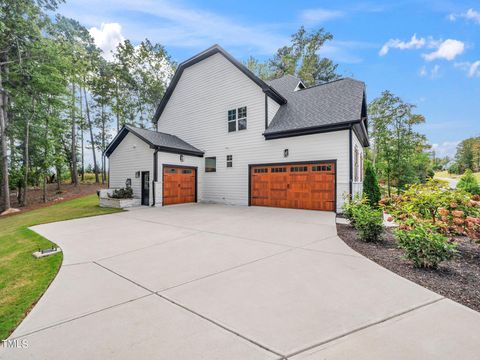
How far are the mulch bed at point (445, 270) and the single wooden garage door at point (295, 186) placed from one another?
492 cm

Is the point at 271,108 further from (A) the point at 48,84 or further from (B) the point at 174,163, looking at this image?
(A) the point at 48,84

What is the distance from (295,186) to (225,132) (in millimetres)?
5321

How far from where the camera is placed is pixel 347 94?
12.1 meters

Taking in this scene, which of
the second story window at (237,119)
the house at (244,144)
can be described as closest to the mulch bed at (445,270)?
the house at (244,144)

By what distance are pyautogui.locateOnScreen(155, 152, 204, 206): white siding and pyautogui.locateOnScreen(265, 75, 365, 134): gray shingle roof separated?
4928 millimetres

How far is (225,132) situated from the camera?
1408cm

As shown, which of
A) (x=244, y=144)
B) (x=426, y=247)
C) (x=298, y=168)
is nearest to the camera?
(x=426, y=247)

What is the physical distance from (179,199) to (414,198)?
11321 millimetres

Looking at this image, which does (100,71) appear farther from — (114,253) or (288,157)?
(114,253)

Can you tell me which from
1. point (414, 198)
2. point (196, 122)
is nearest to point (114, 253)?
point (414, 198)

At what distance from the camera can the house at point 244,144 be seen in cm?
1075

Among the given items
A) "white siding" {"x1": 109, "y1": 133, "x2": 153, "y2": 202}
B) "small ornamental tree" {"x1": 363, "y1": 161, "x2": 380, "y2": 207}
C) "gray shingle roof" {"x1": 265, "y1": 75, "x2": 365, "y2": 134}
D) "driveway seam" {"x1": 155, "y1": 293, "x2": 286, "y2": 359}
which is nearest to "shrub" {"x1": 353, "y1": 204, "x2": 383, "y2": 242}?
"driveway seam" {"x1": 155, "y1": 293, "x2": 286, "y2": 359}

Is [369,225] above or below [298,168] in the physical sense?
below

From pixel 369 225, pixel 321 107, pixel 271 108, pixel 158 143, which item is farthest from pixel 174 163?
pixel 369 225
